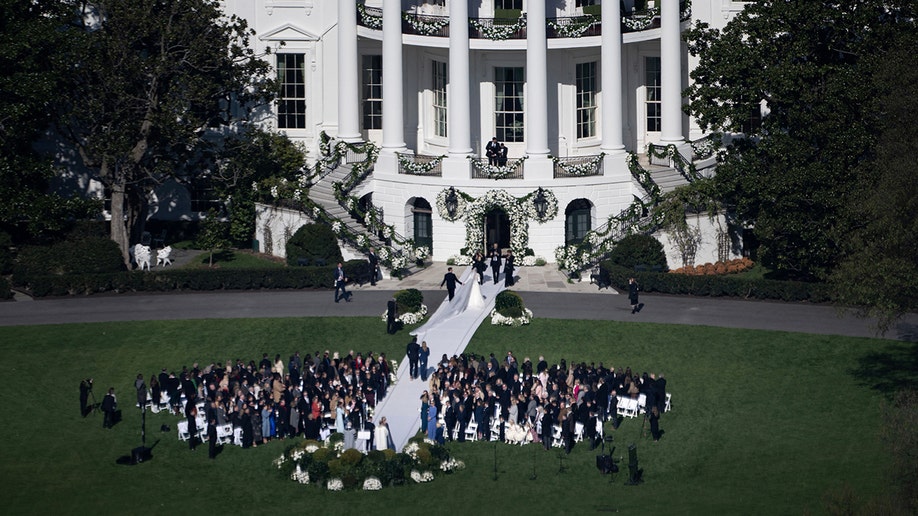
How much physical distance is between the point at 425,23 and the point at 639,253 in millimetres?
14525

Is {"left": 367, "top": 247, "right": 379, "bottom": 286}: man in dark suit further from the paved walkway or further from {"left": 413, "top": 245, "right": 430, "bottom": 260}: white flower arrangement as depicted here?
{"left": 413, "top": 245, "right": 430, "bottom": 260}: white flower arrangement

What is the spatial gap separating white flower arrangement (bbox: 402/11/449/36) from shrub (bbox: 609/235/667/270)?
43.4 feet

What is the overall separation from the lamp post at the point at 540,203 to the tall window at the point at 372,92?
11.3 m

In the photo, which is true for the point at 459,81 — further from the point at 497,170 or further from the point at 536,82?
the point at 497,170

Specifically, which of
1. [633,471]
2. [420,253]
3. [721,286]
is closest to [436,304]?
[420,253]

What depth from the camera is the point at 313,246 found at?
65000 mm

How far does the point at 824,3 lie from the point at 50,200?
30365mm

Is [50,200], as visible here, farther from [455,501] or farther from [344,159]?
[455,501]

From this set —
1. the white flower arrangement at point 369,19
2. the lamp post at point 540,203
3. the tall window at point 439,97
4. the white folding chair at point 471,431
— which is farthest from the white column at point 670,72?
the white folding chair at point 471,431

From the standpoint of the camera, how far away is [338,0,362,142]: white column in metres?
71.6

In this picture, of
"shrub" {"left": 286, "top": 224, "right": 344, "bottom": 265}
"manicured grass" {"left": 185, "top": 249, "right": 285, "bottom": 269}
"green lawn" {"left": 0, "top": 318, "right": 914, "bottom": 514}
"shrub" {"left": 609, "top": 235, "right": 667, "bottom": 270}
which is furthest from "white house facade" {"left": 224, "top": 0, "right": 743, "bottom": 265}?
"green lawn" {"left": 0, "top": 318, "right": 914, "bottom": 514}

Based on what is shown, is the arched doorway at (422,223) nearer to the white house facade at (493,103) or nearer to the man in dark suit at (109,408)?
the white house facade at (493,103)

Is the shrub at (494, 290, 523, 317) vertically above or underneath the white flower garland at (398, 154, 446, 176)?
underneath

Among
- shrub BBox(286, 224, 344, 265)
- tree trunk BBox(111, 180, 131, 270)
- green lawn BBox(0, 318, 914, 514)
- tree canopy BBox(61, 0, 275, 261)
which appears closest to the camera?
green lawn BBox(0, 318, 914, 514)
